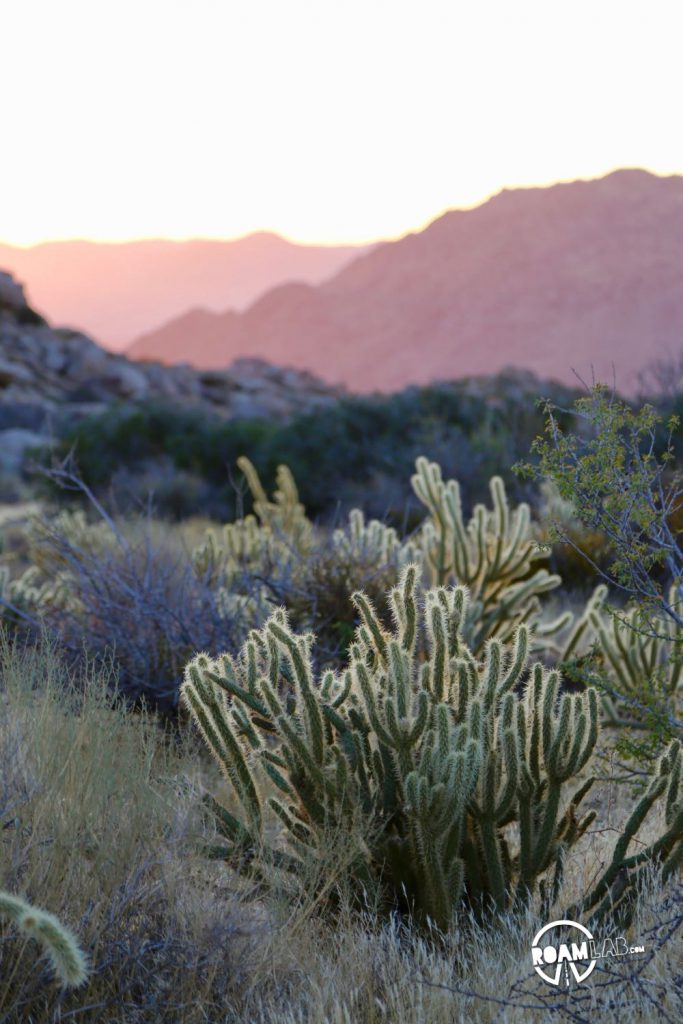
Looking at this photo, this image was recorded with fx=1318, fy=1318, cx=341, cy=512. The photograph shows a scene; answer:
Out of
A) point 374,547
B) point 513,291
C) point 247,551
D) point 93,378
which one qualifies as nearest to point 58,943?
point 374,547

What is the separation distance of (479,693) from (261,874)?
94 cm

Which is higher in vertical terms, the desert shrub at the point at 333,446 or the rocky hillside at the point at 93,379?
the desert shrub at the point at 333,446

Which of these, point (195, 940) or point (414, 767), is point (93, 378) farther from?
point (195, 940)

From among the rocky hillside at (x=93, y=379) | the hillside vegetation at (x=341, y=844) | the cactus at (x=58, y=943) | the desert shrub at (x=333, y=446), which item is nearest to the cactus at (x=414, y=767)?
the hillside vegetation at (x=341, y=844)

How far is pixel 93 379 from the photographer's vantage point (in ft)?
187

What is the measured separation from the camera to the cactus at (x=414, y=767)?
4.24 metres

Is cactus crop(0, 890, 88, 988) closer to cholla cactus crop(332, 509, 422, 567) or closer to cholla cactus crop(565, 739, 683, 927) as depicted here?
cholla cactus crop(565, 739, 683, 927)

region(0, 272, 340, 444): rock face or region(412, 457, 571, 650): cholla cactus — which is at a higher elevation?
region(412, 457, 571, 650): cholla cactus

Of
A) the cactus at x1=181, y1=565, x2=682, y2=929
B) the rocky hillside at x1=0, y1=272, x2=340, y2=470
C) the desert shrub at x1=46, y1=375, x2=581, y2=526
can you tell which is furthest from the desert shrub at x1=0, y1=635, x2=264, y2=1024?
the rocky hillside at x1=0, y1=272, x2=340, y2=470

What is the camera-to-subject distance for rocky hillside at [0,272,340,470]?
51625 millimetres

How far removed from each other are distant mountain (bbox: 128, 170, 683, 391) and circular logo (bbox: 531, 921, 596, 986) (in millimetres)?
91697

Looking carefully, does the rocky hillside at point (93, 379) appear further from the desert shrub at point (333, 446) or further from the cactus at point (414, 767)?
the cactus at point (414, 767)

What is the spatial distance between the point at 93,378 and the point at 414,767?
54.3 m

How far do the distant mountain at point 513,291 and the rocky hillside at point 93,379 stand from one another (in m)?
41.9
